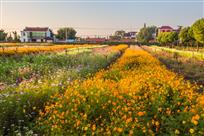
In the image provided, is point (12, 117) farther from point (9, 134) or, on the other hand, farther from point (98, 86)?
point (98, 86)

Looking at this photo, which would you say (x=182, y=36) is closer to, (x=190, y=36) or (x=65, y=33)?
(x=190, y=36)

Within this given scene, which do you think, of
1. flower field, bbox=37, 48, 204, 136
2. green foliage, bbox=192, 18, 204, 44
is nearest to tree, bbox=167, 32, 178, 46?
green foliage, bbox=192, 18, 204, 44

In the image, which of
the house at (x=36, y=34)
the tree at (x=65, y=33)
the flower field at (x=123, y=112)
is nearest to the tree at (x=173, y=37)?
the house at (x=36, y=34)

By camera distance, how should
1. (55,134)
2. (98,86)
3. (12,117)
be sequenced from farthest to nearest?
1. (98,86)
2. (12,117)
3. (55,134)

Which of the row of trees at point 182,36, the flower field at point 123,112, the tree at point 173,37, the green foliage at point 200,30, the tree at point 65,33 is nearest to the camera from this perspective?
the flower field at point 123,112

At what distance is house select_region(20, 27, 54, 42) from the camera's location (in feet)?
401

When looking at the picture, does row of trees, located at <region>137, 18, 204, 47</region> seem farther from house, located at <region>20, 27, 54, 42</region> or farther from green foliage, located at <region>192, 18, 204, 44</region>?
house, located at <region>20, 27, 54, 42</region>

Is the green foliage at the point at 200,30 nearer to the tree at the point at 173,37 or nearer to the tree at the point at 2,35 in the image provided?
the tree at the point at 173,37

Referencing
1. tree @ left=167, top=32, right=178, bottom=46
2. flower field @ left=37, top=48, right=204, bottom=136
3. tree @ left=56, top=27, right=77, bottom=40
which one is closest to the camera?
flower field @ left=37, top=48, right=204, bottom=136

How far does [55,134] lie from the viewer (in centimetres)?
657

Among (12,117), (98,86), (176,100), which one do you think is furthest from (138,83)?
(12,117)

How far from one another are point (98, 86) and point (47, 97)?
1434 millimetres

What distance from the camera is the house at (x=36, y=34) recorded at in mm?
122375

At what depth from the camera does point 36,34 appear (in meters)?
124
